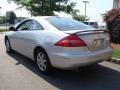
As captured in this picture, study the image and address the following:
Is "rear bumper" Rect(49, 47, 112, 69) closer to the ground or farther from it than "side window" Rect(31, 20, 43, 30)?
closer to the ground

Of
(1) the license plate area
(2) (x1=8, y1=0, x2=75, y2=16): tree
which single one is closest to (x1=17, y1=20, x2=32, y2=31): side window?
(1) the license plate area

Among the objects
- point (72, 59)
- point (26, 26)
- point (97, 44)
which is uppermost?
point (26, 26)

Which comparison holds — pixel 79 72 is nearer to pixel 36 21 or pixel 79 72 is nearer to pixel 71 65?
pixel 71 65

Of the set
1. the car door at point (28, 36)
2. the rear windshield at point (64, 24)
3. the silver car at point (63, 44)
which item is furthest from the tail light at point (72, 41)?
the car door at point (28, 36)

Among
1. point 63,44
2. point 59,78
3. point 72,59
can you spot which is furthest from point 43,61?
point 72,59

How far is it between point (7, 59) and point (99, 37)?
361cm

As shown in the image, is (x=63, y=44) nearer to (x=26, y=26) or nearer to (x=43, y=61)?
(x=43, y=61)

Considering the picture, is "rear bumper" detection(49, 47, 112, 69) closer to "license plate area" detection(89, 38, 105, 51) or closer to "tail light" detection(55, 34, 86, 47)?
"license plate area" detection(89, 38, 105, 51)

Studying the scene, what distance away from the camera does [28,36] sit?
7031mm

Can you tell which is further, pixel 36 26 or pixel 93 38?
pixel 36 26

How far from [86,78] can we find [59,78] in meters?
0.65

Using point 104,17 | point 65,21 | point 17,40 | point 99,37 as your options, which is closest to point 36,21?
point 65,21

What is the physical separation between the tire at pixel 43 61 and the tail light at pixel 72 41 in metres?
0.70

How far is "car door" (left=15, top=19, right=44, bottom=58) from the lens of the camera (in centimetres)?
672
